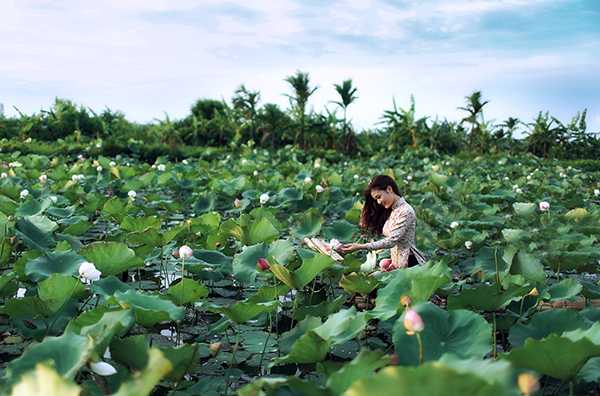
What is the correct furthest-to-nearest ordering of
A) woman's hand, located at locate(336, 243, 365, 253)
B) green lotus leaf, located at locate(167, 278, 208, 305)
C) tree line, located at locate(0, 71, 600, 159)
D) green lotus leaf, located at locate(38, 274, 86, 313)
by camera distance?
tree line, located at locate(0, 71, 600, 159), woman's hand, located at locate(336, 243, 365, 253), green lotus leaf, located at locate(167, 278, 208, 305), green lotus leaf, located at locate(38, 274, 86, 313)

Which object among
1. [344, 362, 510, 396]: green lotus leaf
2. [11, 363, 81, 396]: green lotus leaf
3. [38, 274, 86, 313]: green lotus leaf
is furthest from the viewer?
[38, 274, 86, 313]: green lotus leaf

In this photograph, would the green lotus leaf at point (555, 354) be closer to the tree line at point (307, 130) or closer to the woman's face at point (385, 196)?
the woman's face at point (385, 196)

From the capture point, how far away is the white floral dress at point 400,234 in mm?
3402

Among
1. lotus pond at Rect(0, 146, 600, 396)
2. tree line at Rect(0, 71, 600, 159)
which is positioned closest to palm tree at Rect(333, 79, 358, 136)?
tree line at Rect(0, 71, 600, 159)

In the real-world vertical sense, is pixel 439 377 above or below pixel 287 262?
above

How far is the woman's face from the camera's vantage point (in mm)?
3420

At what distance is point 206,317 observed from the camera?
2.92m

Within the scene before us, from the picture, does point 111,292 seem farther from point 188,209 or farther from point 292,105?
point 292,105

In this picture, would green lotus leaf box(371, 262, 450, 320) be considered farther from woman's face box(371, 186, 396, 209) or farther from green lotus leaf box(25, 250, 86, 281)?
woman's face box(371, 186, 396, 209)

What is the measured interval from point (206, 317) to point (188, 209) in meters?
3.43

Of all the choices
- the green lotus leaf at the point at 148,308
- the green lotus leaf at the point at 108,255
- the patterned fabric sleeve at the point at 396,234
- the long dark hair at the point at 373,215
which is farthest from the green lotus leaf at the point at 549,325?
the long dark hair at the point at 373,215

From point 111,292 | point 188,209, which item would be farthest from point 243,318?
point 188,209

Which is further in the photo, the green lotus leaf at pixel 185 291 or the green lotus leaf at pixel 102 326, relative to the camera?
the green lotus leaf at pixel 185 291

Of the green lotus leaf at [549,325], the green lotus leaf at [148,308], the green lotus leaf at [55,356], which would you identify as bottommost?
the green lotus leaf at [549,325]
